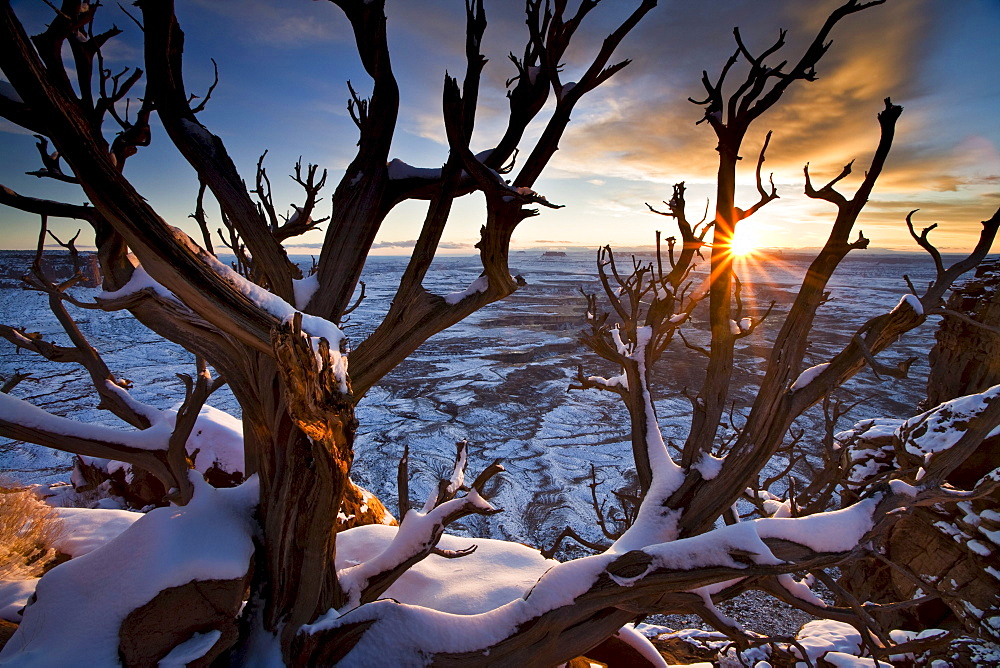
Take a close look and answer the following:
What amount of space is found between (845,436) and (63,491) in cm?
1567

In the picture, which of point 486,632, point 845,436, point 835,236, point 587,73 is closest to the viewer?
point 486,632

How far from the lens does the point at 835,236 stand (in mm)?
2717

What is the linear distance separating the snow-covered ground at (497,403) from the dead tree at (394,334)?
3.53 metres

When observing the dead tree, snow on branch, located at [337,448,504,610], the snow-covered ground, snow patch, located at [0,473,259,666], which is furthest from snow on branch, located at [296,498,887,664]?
the snow-covered ground

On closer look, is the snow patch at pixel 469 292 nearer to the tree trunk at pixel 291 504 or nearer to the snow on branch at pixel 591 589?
the tree trunk at pixel 291 504

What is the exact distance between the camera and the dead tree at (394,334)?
2078mm

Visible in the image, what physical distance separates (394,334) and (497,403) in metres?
15.2

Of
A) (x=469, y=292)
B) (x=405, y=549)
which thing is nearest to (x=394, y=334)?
(x=469, y=292)

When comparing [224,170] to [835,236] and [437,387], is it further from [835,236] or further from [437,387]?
[437,387]

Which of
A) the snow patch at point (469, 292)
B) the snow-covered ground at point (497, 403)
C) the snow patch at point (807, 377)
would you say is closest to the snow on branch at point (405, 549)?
the snow patch at point (469, 292)

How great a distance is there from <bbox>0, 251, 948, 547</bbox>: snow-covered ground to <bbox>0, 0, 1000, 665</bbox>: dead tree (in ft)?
11.6

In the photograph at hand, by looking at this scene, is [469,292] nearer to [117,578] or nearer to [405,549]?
[405,549]

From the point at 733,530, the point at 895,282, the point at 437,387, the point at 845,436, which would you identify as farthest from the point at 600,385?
the point at 895,282

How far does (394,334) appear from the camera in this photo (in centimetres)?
300
